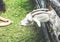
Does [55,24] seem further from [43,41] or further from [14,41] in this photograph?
[14,41]

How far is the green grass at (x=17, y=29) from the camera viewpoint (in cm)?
455

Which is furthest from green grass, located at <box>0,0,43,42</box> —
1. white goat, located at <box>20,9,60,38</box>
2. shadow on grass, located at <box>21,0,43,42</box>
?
white goat, located at <box>20,9,60,38</box>

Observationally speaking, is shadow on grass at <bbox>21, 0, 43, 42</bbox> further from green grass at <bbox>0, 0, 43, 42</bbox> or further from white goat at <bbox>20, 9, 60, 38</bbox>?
white goat at <bbox>20, 9, 60, 38</bbox>

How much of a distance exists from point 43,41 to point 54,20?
775mm

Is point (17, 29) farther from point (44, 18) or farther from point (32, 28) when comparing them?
point (44, 18)

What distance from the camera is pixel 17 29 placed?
196 inches

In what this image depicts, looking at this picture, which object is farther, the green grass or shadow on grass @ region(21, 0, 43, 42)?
the green grass

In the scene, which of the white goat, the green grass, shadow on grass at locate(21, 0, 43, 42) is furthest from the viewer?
the green grass

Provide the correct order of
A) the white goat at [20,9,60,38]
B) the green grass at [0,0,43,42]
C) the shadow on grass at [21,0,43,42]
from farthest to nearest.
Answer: the green grass at [0,0,43,42] → the shadow on grass at [21,0,43,42] → the white goat at [20,9,60,38]

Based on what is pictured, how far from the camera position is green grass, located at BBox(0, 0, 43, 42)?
14.9ft

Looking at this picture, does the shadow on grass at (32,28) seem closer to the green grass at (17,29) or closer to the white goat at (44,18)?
the green grass at (17,29)

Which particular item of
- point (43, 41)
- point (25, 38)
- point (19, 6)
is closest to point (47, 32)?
point (43, 41)

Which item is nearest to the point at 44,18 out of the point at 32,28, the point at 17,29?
the point at 32,28

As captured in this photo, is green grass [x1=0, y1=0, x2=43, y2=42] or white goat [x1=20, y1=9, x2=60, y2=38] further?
green grass [x1=0, y1=0, x2=43, y2=42]
